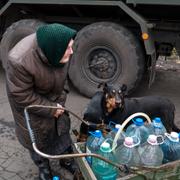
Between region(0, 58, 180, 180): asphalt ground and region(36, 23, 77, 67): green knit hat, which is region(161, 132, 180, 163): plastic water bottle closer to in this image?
region(36, 23, 77, 67): green knit hat

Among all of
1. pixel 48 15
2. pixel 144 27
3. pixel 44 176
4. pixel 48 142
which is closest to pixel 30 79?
pixel 48 142

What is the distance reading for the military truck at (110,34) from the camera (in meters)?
4.77

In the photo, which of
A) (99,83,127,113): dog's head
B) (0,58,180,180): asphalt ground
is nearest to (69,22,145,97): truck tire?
(0,58,180,180): asphalt ground

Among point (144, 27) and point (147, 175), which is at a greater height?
point (144, 27)

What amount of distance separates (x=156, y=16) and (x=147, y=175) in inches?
148

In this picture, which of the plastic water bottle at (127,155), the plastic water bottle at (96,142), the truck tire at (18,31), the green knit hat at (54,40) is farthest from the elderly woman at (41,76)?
the truck tire at (18,31)

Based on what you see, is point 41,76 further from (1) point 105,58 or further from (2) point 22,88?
(1) point 105,58

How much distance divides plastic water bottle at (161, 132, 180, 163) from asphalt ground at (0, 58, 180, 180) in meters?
1.45

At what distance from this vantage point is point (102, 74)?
204 inches

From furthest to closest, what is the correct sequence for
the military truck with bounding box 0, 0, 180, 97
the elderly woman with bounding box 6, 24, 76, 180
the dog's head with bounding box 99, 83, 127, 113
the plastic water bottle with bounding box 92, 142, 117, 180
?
the military truck with bounding box 0, 0, 180, 97 < the dog's head with bounding box 99, 83, 127, 113 < the elderly woman with bounding box 6, 24, 76, 180 < the plastic water bottle with bounding box 92, 142, 117, 180

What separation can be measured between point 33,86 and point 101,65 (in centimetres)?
272

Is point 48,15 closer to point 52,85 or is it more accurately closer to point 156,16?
point 156,16

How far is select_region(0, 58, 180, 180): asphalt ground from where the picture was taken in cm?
335

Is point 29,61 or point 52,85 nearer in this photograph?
point 29,61
